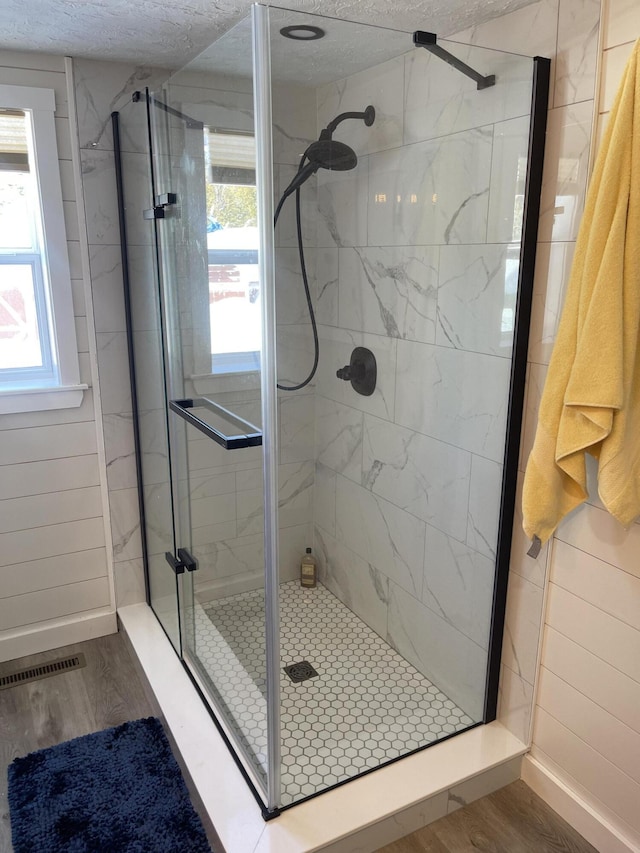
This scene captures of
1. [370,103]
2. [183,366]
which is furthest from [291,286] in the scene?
[183,366]

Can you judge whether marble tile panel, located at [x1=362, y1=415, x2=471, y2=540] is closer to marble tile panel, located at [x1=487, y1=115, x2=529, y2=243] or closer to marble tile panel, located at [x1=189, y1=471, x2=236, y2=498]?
marble tile panel, located at [x1=189, y1=471, x2=236, y2=498]

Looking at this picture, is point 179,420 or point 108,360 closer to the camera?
point 179,420

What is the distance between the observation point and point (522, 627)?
6.10 feet

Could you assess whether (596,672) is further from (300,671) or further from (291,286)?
(291,286)

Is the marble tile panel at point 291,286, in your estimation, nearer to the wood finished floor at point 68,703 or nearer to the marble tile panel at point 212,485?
the marble tile panel at point 212,485

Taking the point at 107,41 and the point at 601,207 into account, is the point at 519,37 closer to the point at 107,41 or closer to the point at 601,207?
the point at 601,207

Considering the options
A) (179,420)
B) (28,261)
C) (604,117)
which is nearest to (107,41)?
(28,261)

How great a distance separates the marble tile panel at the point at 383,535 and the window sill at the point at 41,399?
1.10 metres

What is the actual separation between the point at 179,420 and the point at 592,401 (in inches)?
48.7

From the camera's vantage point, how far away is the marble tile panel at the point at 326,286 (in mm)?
1556

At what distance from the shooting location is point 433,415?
1.91m

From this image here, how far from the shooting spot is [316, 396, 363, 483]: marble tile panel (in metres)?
1.73

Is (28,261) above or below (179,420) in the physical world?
above

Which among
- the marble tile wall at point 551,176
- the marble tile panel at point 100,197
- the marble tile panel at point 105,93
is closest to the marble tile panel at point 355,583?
the marble tile wall at point 551,176
